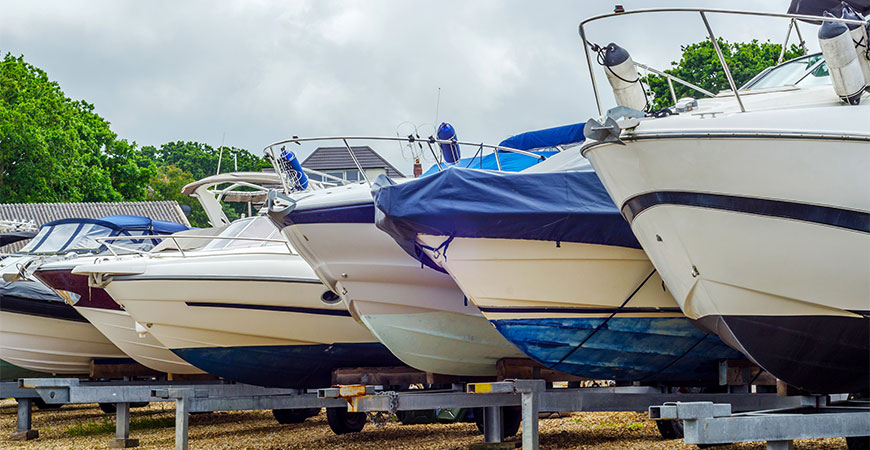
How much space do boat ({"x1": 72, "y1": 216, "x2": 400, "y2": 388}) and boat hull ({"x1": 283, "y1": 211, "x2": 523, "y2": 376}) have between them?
3.53ft

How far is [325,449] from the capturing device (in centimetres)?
882

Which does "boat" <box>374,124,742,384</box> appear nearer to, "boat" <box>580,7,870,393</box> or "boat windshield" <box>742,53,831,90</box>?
"boat" <box>580,7,870,393</box>

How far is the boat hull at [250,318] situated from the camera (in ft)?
28.1

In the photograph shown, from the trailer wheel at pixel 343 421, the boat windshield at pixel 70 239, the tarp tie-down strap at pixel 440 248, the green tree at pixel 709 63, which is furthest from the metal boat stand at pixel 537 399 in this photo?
the green tree at pixel 709 63

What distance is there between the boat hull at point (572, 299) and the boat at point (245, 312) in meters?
2.44

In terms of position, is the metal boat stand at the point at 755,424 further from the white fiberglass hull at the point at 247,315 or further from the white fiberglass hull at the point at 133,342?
the white fiberglass hull at the point at 133,342

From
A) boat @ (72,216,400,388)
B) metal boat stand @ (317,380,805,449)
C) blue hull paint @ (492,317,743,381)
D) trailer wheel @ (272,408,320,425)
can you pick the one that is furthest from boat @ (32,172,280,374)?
blue hull paint @ (492,317,743,381)

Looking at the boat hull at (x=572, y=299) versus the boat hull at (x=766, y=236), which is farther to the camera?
the boat hull at (x=572, y=299)

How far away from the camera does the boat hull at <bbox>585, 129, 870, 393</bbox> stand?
4629 mm

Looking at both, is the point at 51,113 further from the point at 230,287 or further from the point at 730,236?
the point at 730,236

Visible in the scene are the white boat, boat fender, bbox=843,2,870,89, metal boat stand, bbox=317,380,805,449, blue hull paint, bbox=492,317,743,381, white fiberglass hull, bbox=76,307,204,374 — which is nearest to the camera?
boat fender, bbox=843,2,870,89

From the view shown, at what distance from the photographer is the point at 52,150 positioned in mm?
34750

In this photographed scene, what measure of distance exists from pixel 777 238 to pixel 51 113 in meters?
35.9

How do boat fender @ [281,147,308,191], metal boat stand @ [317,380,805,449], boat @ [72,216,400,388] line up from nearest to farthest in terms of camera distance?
metal boat stand @ [317,380,805,449] < boat fender @ [281,147,308,191] < boat @ [72,216,400,388]
